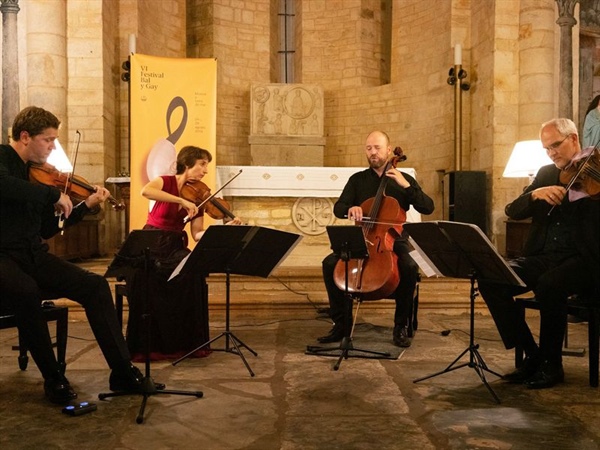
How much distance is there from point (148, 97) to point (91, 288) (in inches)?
174

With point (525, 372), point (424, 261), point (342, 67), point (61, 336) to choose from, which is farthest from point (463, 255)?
point (342, 67)

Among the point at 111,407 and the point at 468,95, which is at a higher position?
the point at 468,95

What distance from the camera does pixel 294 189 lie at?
6734 millimetres

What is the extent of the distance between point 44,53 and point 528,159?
213 inches

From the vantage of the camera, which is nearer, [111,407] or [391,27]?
[111,407]

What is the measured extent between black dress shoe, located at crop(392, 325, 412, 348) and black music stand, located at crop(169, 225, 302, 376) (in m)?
1.10

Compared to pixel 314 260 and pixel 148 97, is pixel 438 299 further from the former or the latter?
pixel 148 97

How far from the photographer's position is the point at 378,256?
413 cm

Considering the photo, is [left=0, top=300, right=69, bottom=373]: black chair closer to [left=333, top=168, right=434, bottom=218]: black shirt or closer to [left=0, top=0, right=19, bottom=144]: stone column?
[left=333, top=168, right=434, bottom=218]: black shirt

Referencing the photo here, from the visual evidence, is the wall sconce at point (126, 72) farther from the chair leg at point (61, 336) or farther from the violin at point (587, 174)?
the violin at point (587, 174)

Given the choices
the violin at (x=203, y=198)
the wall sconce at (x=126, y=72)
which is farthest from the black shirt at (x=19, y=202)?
the wall sconce at (x=126, y=72)

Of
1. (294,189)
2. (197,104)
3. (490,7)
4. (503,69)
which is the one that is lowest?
(294,189)

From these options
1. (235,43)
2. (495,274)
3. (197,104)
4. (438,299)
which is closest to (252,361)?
(495,274)

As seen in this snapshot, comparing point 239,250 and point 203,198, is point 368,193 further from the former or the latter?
point 239,250
